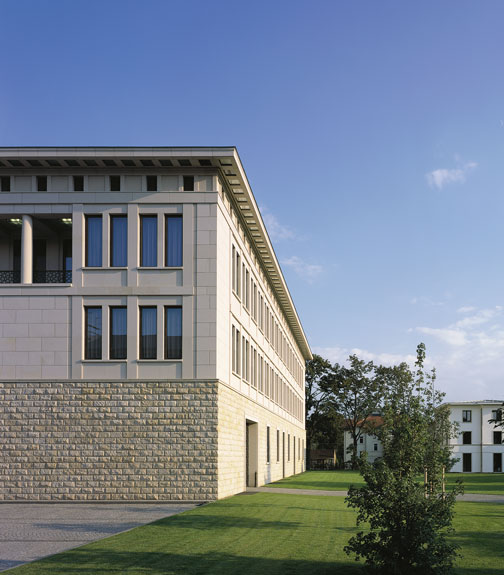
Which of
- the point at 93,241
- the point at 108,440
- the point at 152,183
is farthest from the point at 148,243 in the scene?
the point at 108,440

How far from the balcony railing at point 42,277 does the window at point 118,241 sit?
2042 millimetres

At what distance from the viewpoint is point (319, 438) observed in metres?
96.9

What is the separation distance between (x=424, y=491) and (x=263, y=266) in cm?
3225

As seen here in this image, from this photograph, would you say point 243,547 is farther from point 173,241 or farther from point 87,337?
point 173,241

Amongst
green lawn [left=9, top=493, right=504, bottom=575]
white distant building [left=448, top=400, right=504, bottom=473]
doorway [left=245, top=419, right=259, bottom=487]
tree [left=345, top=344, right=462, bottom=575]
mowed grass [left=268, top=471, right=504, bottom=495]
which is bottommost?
white distant building [left=448, top=400, right=504, bottom=473]

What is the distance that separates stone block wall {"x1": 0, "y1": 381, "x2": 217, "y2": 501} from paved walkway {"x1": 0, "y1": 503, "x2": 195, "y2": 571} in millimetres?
916

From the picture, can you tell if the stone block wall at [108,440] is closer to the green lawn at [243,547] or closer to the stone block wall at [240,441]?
the stone block wall at [240,441]

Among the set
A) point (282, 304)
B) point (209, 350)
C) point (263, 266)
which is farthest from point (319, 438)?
point (209, 350)

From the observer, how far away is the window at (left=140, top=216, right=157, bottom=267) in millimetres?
→ 26494

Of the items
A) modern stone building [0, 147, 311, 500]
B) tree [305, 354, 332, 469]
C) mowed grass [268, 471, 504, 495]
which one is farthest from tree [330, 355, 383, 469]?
modern stone building [0, 147, 311, 500]

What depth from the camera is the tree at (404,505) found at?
10367 millimetres

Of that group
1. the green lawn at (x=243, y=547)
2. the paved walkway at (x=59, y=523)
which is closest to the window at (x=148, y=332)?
the paved walkway at (x=59, y=523)

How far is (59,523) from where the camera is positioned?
18.5 metres

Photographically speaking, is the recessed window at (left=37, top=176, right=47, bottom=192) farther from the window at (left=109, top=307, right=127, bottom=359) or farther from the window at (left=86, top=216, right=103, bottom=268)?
the window at (left=109, top=307, right=127, bottom=359)
